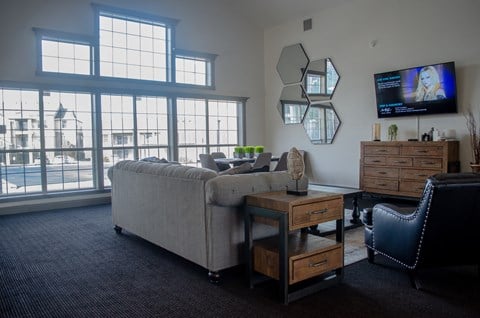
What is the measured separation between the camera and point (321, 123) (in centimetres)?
792

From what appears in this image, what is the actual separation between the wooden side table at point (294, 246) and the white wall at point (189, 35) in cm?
513

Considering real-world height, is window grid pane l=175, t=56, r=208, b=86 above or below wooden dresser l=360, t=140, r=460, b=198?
above

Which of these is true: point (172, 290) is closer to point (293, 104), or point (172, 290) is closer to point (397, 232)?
point (397, 232)

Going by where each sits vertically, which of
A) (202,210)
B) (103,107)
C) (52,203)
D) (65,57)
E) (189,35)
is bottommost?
(52,203)

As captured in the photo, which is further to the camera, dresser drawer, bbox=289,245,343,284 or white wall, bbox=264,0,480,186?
white wall, bbox=264,0,480,186

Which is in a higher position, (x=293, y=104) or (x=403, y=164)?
(x=293, y=104)

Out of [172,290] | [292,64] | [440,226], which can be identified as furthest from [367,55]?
[172,290]

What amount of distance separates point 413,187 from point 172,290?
4593mm

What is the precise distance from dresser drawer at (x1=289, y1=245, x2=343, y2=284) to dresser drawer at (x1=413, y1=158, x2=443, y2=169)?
359 centimetres

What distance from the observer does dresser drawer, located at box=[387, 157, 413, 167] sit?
6.01m

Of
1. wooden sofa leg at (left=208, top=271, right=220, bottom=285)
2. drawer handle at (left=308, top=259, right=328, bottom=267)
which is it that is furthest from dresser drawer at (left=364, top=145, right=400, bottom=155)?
wooden sofa leg at (left=208, top=271, right=220, bottom=285)

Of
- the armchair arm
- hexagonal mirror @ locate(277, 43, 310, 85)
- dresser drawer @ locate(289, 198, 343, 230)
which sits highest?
hexagonal mirror @ locate(277, 43, 310, 85)

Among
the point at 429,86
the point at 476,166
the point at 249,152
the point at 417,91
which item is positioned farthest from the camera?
the point at 249,152

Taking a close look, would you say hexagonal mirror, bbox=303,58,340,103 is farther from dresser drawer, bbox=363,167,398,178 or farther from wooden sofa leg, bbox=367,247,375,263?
wooden sofa leg, bbox=367,247,375,263
